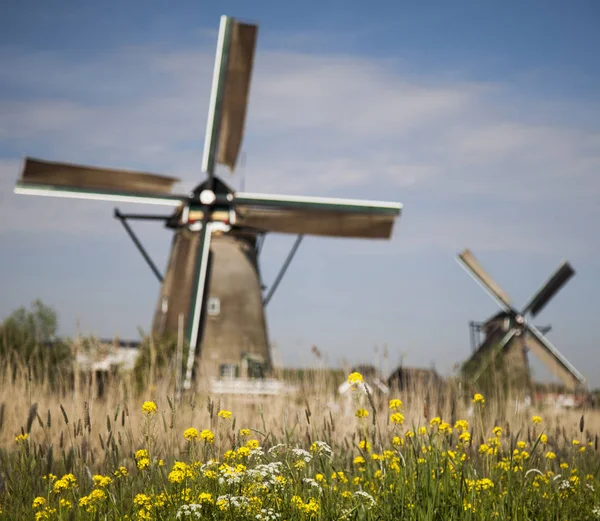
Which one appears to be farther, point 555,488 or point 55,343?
point 55,343

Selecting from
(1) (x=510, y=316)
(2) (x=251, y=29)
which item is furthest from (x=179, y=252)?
(1) (x=510, y=316)

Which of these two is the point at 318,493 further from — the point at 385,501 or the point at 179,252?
the point at 179,252

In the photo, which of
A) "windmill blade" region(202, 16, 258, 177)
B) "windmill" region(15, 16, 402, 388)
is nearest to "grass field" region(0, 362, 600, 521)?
"windmill" region(15, 16, 402, 388)

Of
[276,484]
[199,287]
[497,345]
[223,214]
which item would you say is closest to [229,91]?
[223,214]

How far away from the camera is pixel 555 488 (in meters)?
6.29

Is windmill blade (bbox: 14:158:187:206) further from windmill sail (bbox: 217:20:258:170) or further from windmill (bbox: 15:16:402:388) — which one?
windmill sail (bbox: 217:20:258:170)

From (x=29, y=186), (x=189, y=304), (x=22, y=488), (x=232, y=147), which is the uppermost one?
(x=232, y=147)

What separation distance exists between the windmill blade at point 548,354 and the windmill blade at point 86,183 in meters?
22.0

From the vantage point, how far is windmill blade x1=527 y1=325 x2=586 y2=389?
121 ft

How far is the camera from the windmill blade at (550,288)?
38812mm

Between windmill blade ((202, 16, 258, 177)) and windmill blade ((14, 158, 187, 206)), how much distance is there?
73.1 inches

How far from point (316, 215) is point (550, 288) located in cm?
1986

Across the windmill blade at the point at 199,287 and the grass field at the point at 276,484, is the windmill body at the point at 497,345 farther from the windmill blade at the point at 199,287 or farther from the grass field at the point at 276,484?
the grass field at the point at 276,484

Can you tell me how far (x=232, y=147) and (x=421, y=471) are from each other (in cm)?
1894
